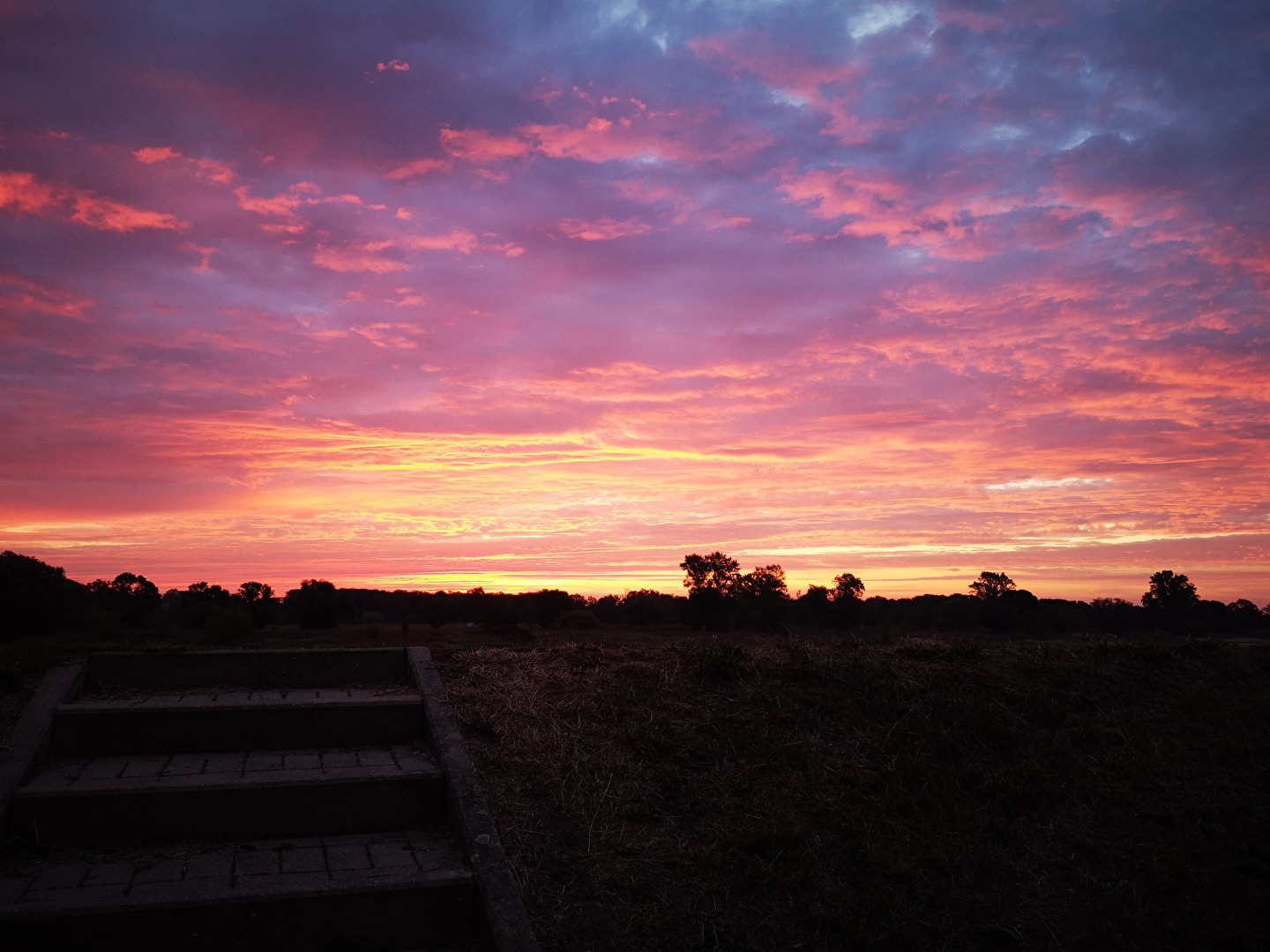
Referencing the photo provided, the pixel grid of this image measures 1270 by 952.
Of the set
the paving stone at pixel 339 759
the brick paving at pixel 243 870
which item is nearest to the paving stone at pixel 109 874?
the brick paving at pixel 243 870

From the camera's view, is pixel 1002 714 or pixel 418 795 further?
pixel 1002 714

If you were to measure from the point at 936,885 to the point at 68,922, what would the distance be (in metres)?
4.23

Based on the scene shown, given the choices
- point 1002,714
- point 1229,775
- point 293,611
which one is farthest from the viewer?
point 293,611

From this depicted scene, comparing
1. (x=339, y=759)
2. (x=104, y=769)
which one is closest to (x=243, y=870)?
(x=339, y=759)

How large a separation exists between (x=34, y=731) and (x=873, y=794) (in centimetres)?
529

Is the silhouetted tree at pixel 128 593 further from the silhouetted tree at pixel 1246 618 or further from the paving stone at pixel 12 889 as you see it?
the silhouetted tree at pixel 1246 618

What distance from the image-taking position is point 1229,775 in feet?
18.1

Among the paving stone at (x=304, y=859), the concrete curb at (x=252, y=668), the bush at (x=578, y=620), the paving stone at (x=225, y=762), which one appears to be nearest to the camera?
the paving stone at (x=304, y=859)

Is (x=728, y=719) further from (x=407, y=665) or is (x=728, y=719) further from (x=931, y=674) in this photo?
(x=407, y=665)

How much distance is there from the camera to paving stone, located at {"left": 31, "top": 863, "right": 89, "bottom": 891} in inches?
151

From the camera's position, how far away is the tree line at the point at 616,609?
34.8 ft

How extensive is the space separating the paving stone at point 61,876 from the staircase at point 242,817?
1 cm

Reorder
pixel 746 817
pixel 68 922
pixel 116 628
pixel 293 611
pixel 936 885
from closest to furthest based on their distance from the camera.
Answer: pixel 68 922, pixel 936 885, pixel 746 817, pixel 116 628, pixel 293 611

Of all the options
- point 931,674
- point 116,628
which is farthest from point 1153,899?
point 116,628
